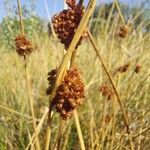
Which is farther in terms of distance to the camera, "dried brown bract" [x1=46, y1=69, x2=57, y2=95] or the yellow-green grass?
the yellow-green grass

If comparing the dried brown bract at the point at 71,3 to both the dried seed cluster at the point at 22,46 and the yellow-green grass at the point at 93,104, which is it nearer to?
the dried seed cluster at the point at 22,46

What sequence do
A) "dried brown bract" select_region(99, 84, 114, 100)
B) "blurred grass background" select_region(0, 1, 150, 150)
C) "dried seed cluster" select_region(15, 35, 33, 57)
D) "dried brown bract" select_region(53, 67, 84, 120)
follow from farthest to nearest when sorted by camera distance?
"blurred grass background" select_region(0, 1, 150, 150), "dried brown bract" select_region(99, 84, 114, 100), "dried seed cluster" select_region(15, 35, 33, 57), "dried brown bract" select_region(53, 67, 84, 120)

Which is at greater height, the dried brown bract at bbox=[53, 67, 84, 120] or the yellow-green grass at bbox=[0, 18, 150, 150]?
the dried brown bract at bbox=[53, 67, 84, 120]

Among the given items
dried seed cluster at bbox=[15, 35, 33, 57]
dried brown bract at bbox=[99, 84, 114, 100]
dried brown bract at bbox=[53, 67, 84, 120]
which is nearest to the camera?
dried brown bract at bbox=[53, 67, 84, 120]

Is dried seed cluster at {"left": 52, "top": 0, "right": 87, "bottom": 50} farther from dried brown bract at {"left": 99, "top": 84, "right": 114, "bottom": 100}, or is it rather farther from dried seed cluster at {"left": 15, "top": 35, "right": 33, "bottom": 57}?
dried brown bract at {"left": 99, "top": 84, "right": 114, "bottom": 100}

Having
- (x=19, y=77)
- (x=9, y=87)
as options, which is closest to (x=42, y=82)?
(x=19, y=77)

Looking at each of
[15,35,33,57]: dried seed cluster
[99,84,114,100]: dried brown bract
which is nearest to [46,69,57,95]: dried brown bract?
[15,35,33,57]: dried seed cluster

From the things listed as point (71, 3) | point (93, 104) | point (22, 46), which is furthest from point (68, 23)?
point (93, 104)
